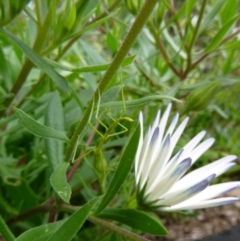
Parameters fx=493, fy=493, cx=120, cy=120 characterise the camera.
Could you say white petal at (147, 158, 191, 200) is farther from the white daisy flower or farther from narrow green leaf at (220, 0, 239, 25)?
narrow green leaf at (220, 0, 239, 25)

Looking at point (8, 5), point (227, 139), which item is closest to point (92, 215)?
point (8, 5)

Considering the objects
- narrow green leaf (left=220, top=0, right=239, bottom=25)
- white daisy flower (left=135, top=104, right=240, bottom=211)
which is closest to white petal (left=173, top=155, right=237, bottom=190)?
white daisy flower (left=135, top=104, right=240, bottom=211)

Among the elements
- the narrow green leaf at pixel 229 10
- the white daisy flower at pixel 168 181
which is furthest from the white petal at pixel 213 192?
the narrow green leaf at pixel 229 10

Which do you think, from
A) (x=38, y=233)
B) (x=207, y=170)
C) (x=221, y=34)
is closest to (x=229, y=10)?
(x=221, y=34)

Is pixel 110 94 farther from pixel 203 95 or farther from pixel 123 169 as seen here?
pixel 203 95

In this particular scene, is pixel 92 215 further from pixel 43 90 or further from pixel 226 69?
pixel 226 69

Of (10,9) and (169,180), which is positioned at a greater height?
(10,9)

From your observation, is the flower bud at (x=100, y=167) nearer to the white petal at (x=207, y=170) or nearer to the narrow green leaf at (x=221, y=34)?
the white petal at (x=207, y=170)
